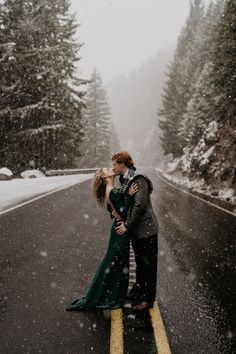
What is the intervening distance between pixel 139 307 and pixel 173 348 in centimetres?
99

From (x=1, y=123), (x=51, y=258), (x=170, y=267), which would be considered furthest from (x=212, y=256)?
(x=1, y=123)

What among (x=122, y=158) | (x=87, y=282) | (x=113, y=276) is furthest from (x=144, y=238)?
(x=87, y=282)

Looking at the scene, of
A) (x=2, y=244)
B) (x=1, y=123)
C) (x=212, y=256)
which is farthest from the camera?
(x=1, y=123)

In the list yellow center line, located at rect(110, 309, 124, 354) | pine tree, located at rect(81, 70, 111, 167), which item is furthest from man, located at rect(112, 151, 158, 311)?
pine tree, located at rect(81, 70, 111, 167)

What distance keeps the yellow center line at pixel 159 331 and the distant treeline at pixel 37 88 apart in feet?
86.8

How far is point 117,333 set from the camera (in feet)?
14.3

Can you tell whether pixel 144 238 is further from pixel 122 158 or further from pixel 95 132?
pixel 95 132

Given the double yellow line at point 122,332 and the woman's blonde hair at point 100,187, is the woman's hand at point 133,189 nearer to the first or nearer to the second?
the woman's blonde hair at point 100,187

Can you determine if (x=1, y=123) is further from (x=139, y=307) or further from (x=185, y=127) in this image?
(x=139, y=307)

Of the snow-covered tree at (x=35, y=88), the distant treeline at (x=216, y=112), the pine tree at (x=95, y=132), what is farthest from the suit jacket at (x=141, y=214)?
the pine tree at (x=95, y=132)

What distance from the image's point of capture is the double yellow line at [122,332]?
4.03 m

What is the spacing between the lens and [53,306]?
5117 mm

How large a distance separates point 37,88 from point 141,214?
101 ft

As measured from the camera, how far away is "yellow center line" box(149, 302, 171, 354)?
406 centimetres
